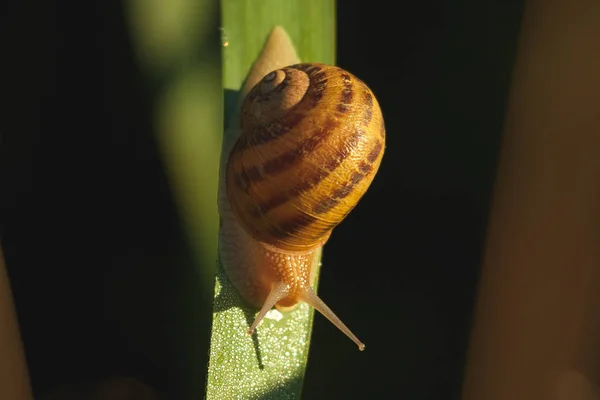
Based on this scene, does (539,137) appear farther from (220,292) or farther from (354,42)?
(220,292)

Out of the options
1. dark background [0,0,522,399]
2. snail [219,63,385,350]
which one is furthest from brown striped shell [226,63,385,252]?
dark background [0,0,522,399]

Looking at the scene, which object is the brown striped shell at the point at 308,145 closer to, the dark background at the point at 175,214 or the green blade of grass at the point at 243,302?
the green blade of grass at the point at 243,302

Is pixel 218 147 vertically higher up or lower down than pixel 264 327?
higher up

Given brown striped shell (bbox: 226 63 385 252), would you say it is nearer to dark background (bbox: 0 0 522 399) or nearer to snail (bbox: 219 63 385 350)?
snail (bbox: 219 63 385 350)

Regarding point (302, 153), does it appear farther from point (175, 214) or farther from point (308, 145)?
point (175, 214)

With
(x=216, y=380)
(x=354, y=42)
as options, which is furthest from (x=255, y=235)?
(x=354, y=42)

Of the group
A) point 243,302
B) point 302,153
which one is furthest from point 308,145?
point 243,302
